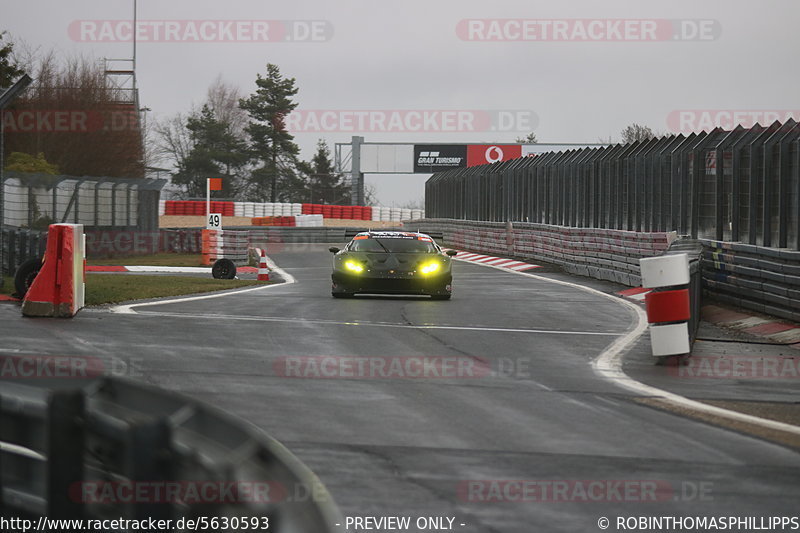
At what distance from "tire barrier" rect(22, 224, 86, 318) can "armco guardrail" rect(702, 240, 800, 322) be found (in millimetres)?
9584

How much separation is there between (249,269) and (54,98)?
26.0 metres

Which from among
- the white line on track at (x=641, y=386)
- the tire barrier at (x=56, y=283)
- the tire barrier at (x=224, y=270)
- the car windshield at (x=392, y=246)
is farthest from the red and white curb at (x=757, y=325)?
the tire barrier at (x=224, y=270)

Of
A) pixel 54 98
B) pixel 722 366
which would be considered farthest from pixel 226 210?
pixel 722 366

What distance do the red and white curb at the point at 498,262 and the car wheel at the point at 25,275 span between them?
15964mm

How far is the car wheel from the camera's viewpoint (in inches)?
674

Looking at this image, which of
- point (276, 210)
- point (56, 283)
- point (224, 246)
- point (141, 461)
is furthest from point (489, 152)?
point (141, 461)

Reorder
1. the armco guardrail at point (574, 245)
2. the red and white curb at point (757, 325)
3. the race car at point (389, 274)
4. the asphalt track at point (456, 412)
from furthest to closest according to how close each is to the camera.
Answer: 1. the armco guardrail at point (574, 245)
2. the race car at point (389, 274)
3. the red and white curb at point (757, 325)
4. the asphalt track at point (456, 412)

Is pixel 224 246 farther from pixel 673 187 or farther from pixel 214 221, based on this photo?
pixel 673 187

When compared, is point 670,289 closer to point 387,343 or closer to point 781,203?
point 387,343

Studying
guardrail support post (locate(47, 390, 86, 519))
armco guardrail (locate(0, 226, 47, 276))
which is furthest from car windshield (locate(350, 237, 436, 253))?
guardrail support post (locate(47, 390, 86, 519))

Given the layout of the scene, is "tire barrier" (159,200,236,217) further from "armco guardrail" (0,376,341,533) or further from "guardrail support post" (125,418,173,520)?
"guardrail support post" (125,418,173,520)

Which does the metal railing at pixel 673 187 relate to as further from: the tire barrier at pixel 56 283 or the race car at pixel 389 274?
the tire barrier at pixel 56 283

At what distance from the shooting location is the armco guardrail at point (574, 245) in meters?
23.4

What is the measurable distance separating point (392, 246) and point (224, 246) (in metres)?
14.1
